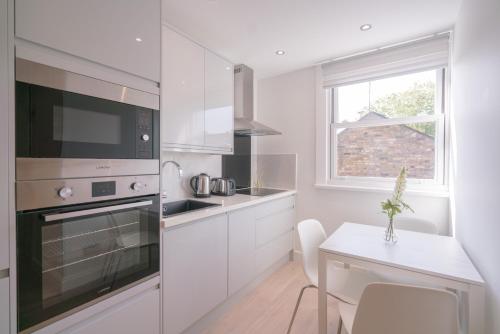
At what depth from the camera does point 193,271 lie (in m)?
1.56

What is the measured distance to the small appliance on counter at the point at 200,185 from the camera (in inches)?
88.7

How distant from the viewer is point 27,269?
2.78 ft

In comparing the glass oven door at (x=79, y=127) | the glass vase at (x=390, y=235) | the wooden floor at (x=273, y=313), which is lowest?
the wooden floor at (x=273, y=313)

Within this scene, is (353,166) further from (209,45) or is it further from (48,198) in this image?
(48,198)

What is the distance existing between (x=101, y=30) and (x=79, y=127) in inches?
17.9

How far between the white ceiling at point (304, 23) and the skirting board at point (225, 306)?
2279mm

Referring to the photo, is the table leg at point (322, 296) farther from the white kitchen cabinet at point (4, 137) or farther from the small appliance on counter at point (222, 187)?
the white kitchen cabinet at point (4, 137)

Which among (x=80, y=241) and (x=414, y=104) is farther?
(x=414, y=104)

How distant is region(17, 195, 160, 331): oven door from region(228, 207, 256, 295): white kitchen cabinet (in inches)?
28.6

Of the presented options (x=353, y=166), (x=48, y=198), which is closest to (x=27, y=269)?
(x=48, y=198)

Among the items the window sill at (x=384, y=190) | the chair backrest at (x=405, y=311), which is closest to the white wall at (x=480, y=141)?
the chair backrest at (x=405, y=311)

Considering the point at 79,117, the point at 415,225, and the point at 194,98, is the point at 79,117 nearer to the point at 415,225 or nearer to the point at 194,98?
the point at 194,98

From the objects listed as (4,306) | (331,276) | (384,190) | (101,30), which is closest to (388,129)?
(384,190)

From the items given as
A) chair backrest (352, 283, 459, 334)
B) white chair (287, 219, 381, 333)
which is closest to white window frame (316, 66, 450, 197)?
white chair (287, 219, 381, 333)
